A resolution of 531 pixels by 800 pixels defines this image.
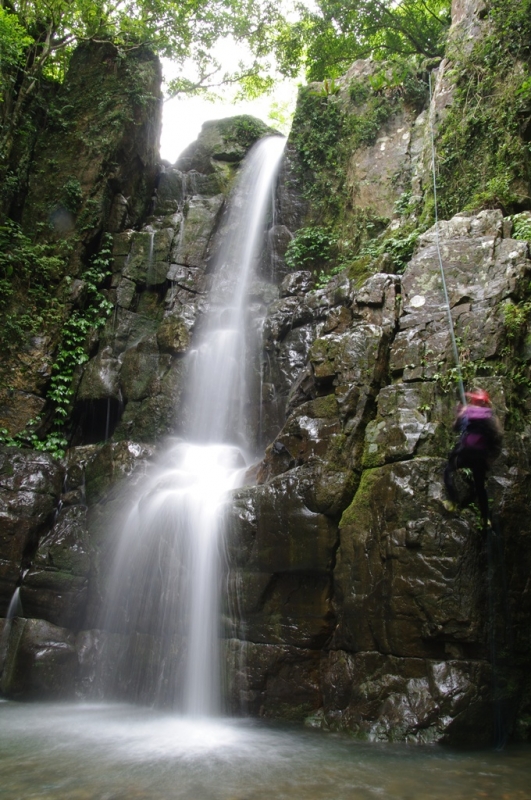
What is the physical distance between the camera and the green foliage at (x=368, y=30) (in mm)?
14789

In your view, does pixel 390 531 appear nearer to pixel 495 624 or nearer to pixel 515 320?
pixel 495 624

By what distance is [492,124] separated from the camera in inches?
392

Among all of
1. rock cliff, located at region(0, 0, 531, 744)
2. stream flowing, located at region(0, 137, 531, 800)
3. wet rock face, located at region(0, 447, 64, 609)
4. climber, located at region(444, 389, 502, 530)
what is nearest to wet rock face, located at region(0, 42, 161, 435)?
rock cliff, located at region(0, 0, 531, 744)

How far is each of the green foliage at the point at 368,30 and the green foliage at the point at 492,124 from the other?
4257 millimetres

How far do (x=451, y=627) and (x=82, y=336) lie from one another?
977 cm

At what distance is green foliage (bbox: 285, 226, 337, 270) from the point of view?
1317 cm

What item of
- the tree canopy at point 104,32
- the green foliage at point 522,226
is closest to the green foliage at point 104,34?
the tree canopy at point 104,32

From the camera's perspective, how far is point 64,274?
12.9 meters

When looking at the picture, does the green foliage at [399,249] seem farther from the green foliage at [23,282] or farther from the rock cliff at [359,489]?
the green foliage at [23,282]

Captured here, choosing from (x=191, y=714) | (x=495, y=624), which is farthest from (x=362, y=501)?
(x=191, y=714)

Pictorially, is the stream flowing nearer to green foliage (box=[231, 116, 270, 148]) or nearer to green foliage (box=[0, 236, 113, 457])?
green foliage (box=[0, 236, 113, 457])

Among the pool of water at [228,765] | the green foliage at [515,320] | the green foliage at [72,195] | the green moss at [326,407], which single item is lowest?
the pool of water at [228,765]

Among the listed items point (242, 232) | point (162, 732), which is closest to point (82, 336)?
point (242, 232)

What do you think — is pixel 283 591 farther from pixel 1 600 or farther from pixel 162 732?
pixel 1 600
